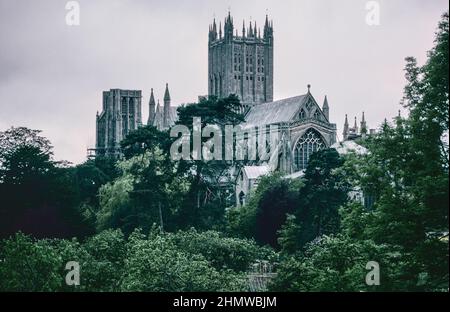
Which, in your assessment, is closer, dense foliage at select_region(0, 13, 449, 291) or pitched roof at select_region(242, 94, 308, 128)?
dense foliage at select_region(0, 13, 449, 291)

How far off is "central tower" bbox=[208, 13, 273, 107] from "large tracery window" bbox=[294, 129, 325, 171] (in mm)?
37749

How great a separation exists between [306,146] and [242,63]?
44052 millimetres

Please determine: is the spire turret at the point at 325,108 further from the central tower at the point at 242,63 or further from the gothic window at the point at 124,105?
the gothic window at the point at 124,105

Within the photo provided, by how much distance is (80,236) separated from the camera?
173 feet

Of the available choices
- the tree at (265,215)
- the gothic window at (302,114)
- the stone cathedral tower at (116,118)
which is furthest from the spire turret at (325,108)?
the tree at (265,215)

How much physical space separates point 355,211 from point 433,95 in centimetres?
630

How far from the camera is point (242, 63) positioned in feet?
474

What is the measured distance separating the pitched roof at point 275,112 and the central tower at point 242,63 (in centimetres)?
2395

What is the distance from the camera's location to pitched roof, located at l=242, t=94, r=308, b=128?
10625cm

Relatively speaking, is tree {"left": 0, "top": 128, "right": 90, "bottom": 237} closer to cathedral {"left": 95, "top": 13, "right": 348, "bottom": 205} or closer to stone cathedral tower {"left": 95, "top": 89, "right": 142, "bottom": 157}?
cathedral {"left": 95, "top": 13, "right": 348, "bottom": 205}

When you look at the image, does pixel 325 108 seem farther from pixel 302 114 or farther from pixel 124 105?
pixel 124 105

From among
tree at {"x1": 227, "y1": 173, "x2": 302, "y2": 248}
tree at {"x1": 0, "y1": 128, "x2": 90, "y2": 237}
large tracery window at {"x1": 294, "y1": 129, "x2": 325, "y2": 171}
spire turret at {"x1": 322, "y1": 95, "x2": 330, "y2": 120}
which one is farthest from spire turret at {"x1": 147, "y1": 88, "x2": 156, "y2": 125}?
tree at {"x1": 0, "y1": 128, "x2": 90, "y2": 237}
